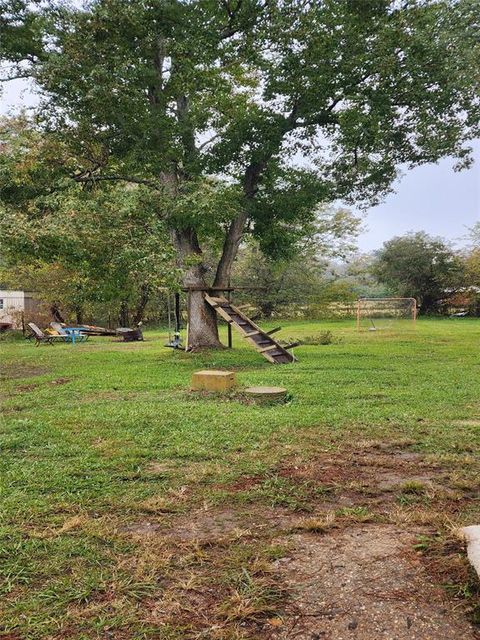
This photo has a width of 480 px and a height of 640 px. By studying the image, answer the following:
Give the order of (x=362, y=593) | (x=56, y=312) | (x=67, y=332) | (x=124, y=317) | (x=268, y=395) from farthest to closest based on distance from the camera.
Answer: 1. (x=124, y=317)
2. (x=56, y=312)
3. (x=67, y=332)
4. (x=268, y=395)
5. (x=362, y=593)

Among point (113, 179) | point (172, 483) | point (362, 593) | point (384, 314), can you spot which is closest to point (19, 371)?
point (113, 179)

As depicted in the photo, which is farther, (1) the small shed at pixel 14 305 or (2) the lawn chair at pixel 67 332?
(1) the small shed at pixel 14 305

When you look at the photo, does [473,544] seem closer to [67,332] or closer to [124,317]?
[67,332]

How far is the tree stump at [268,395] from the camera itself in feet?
19.0

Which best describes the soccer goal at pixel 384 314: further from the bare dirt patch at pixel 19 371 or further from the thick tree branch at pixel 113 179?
the bare dirt patch at pixel 19 371

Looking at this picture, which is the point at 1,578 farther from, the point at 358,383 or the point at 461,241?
the point at 461,241

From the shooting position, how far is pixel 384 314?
20.2 m

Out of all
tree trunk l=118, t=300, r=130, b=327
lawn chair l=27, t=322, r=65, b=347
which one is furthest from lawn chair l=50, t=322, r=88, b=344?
tree trunk l=118, t=300, r=130, b=327

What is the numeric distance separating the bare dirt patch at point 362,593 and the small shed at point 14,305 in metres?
21.9

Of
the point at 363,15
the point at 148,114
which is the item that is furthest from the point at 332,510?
the point at 363,15

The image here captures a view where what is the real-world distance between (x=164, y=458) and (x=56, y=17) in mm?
8620

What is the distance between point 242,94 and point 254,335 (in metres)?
5.86

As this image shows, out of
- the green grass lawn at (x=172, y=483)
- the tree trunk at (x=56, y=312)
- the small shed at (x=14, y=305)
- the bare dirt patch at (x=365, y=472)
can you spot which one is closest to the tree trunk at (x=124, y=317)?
the tree trunk at (x=56, y=312)

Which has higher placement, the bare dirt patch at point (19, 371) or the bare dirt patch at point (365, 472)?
the bare dirt patch at point (19, 371)
